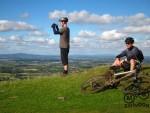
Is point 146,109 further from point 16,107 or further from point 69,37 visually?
point 69,37

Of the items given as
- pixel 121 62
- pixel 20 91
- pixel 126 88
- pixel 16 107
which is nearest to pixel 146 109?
pixel 126 88

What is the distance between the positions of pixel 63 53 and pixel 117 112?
897 centimetres

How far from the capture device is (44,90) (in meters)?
18.2

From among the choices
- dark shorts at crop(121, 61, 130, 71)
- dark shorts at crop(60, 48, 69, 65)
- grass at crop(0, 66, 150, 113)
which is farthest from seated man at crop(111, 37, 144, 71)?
dark shorts at crop(60, 48, 69, 65)

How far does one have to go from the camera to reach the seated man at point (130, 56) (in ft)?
53.4

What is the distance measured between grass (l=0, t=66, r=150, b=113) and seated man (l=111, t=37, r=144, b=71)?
148 centimetres

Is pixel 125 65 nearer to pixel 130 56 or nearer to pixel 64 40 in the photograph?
pixel 130 56

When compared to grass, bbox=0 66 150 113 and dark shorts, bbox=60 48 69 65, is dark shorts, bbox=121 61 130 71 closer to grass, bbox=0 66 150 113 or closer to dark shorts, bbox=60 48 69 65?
grass, bbox=0 66 150 113

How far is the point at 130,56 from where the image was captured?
54.1 ft

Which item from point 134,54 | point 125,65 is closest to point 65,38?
point 125,65

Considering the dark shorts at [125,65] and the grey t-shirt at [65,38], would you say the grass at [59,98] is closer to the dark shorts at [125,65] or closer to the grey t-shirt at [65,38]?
the dark shorts at [125,65]

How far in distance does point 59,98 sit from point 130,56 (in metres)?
4.41

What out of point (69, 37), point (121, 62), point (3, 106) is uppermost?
point (69, 37)

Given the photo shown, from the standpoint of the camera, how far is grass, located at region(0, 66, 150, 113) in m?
13.4
